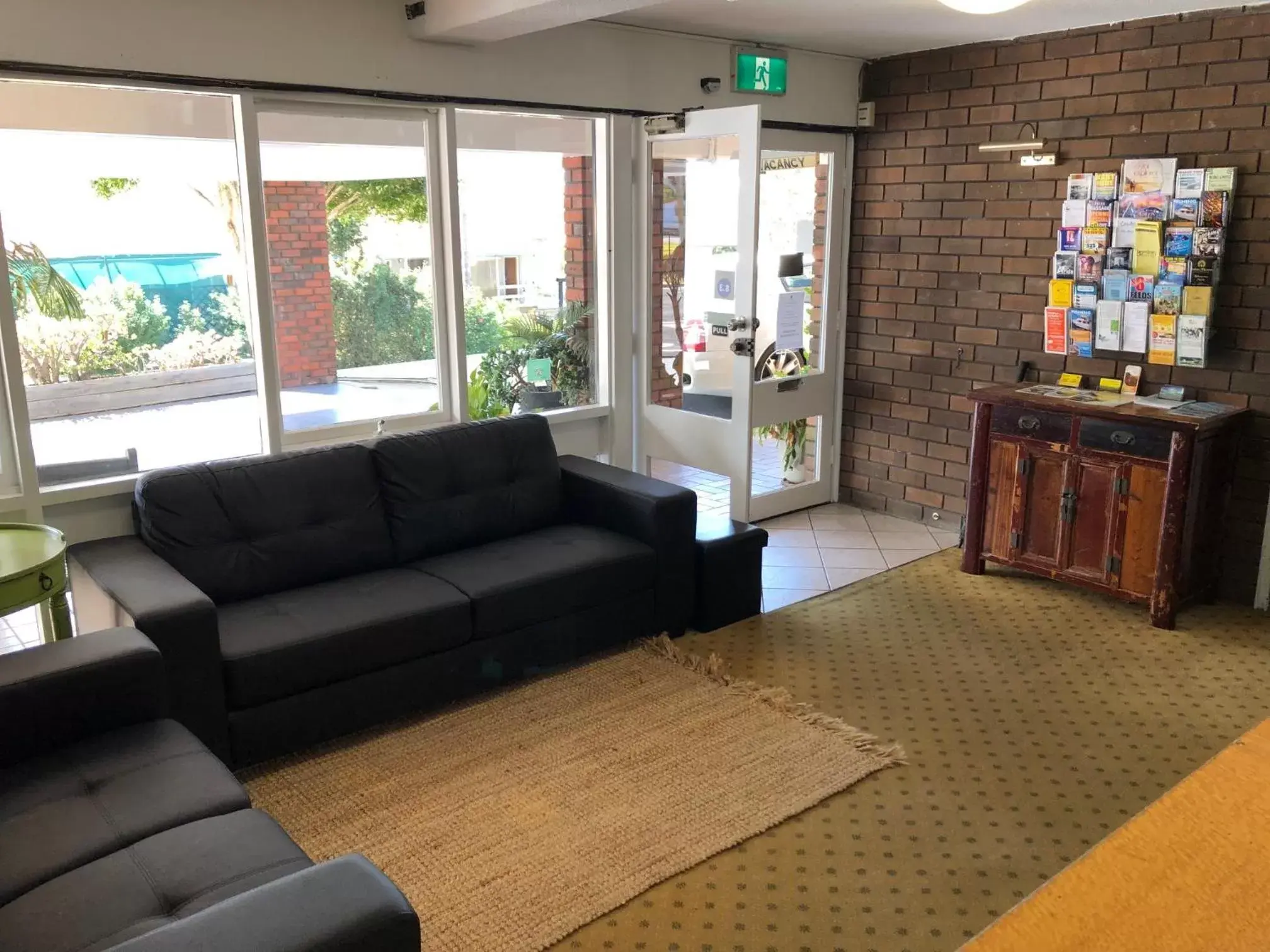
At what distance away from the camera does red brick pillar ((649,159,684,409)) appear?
480 centimetres

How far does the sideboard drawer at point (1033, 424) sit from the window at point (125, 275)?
3.07 metres

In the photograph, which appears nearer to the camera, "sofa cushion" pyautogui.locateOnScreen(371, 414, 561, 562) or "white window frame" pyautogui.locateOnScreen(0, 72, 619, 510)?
"white window frame" pyautogui.locateOnScreen(0, 72, 619, 510)

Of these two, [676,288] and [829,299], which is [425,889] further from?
[829,299]

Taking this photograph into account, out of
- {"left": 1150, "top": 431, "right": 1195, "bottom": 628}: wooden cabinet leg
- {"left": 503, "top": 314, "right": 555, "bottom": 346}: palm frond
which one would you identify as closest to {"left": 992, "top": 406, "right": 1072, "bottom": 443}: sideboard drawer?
{"left": 1150, "top": 431, "right": 1195, "bottom": 628}: wooden cabinet leg

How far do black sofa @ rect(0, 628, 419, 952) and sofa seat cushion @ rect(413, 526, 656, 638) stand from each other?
1094 millimetres

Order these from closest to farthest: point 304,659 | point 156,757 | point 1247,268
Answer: point 156,757 < point 304,659 < point 1247,268

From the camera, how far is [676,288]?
493 cm

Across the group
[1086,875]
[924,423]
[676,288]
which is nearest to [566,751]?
[1086,875]

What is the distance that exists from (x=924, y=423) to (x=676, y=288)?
151cm

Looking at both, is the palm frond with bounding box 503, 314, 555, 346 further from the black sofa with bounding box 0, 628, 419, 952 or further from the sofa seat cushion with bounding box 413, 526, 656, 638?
the black sofa with bounding box 0, 628, 419, 952

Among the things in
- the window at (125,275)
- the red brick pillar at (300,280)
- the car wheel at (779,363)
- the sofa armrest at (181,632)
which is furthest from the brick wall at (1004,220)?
the sofa armrest at (181,632)

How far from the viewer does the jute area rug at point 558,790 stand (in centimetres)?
246

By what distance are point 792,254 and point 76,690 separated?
152 inches

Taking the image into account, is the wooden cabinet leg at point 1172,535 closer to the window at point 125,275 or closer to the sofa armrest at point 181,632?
the sofa armrest at point 181,632
